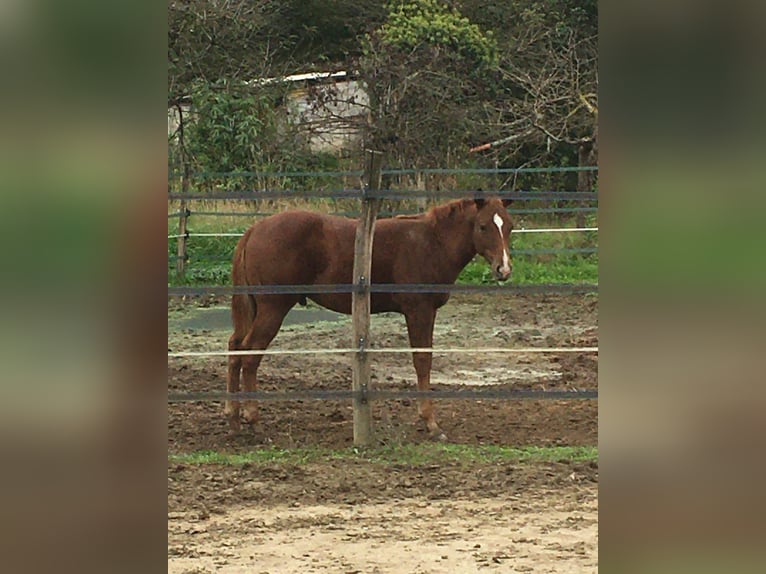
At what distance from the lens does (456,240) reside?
6.34 meters

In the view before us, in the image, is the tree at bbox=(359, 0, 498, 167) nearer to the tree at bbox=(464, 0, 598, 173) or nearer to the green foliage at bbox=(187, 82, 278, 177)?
the tree at bbox=(464, 0, 598, 173)

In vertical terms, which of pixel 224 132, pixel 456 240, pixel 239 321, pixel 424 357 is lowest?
pixel 424 357

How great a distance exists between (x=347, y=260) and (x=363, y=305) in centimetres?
49

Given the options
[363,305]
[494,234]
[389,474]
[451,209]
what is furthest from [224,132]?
[389,474]

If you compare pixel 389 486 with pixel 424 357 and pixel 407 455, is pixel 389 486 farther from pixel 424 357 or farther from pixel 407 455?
pixel 424 357

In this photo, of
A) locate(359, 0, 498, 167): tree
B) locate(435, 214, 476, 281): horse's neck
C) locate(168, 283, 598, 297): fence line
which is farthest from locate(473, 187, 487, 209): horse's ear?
locate(359, 0, 498, 167): tree

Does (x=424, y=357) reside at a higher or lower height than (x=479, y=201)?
lower

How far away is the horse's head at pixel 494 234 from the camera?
19.9 feet

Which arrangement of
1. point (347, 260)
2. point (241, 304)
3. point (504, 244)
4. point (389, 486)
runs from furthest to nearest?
point (241, 304) → point (347, 260) → point (504, 244) → point (389, 486)

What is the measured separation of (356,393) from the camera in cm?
564

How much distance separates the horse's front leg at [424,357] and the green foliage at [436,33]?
24.1 ft

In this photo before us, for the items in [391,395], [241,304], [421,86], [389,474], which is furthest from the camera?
[421,86]

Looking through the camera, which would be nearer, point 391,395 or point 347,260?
point 391,395
